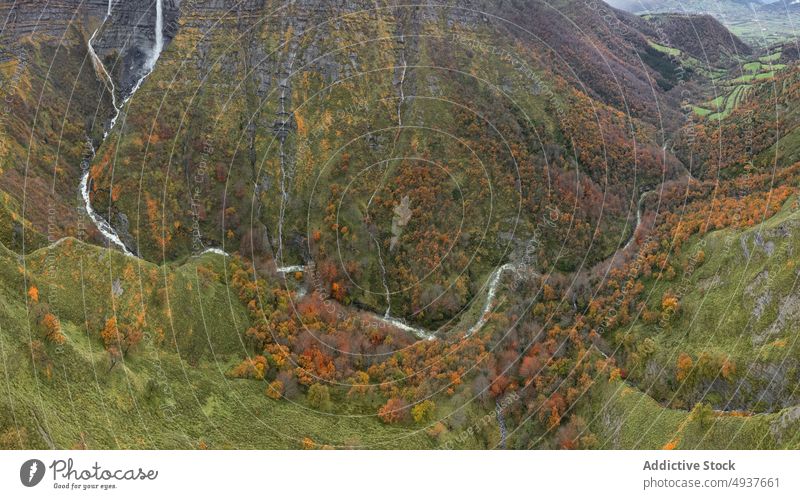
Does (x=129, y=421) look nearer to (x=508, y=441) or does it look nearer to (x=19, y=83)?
(x=508, y=441)

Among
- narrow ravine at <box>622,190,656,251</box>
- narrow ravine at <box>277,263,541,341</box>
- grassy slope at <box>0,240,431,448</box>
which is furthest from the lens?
narrow ravine at <box>622,190,656,251</box>

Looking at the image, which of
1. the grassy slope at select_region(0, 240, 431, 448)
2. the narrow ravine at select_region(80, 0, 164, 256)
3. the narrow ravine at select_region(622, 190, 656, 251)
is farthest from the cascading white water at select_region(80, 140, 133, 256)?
the narrow ravine at select_region(622, 190, 656, 251)

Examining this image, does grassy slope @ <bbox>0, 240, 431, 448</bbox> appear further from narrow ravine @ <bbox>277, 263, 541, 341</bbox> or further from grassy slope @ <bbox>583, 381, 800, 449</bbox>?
grassy slope @ <bbox>583, 381, 800, 449</bbox>

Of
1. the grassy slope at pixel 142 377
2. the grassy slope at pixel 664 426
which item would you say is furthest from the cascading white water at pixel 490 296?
the grassy slope at pixel 142 377

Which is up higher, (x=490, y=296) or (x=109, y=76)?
(x=109, y=76)

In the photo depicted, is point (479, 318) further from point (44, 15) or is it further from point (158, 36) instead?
point (44, 15)
